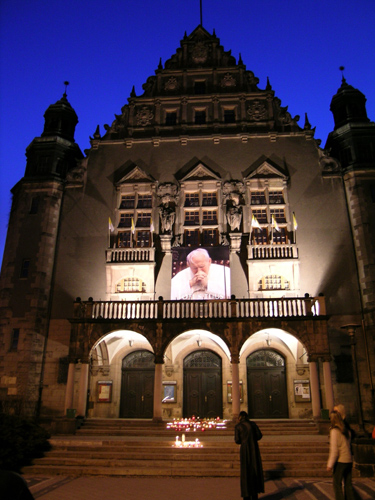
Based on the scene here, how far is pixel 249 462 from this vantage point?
310 inches

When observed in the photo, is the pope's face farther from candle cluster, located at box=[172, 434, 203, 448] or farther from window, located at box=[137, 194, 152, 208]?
candle cluster, located at box=[172, 434, 203, 448]

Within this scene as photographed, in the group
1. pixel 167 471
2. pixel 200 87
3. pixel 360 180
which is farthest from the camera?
pixel 200 87

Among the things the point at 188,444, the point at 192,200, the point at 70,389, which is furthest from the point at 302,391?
the point at 192,200

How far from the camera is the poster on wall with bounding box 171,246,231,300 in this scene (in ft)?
65.1

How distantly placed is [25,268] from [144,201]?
23.7 ft

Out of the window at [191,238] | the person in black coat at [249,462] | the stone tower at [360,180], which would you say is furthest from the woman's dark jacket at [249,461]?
the window at [191,238]

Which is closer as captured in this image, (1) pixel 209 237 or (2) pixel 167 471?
(2) pixel 167 471

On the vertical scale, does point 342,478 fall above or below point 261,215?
below

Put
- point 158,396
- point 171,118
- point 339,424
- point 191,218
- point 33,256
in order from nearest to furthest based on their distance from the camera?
point 339,424 < point 158,396 < point 33,256 < point 191,218 < point 171,118

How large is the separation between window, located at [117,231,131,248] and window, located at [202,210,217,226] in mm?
4152

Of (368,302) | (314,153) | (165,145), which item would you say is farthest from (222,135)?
(368,302)

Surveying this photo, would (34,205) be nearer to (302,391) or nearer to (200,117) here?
(200,117)

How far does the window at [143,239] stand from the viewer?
2217cm

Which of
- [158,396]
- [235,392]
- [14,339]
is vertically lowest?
[158,396]
